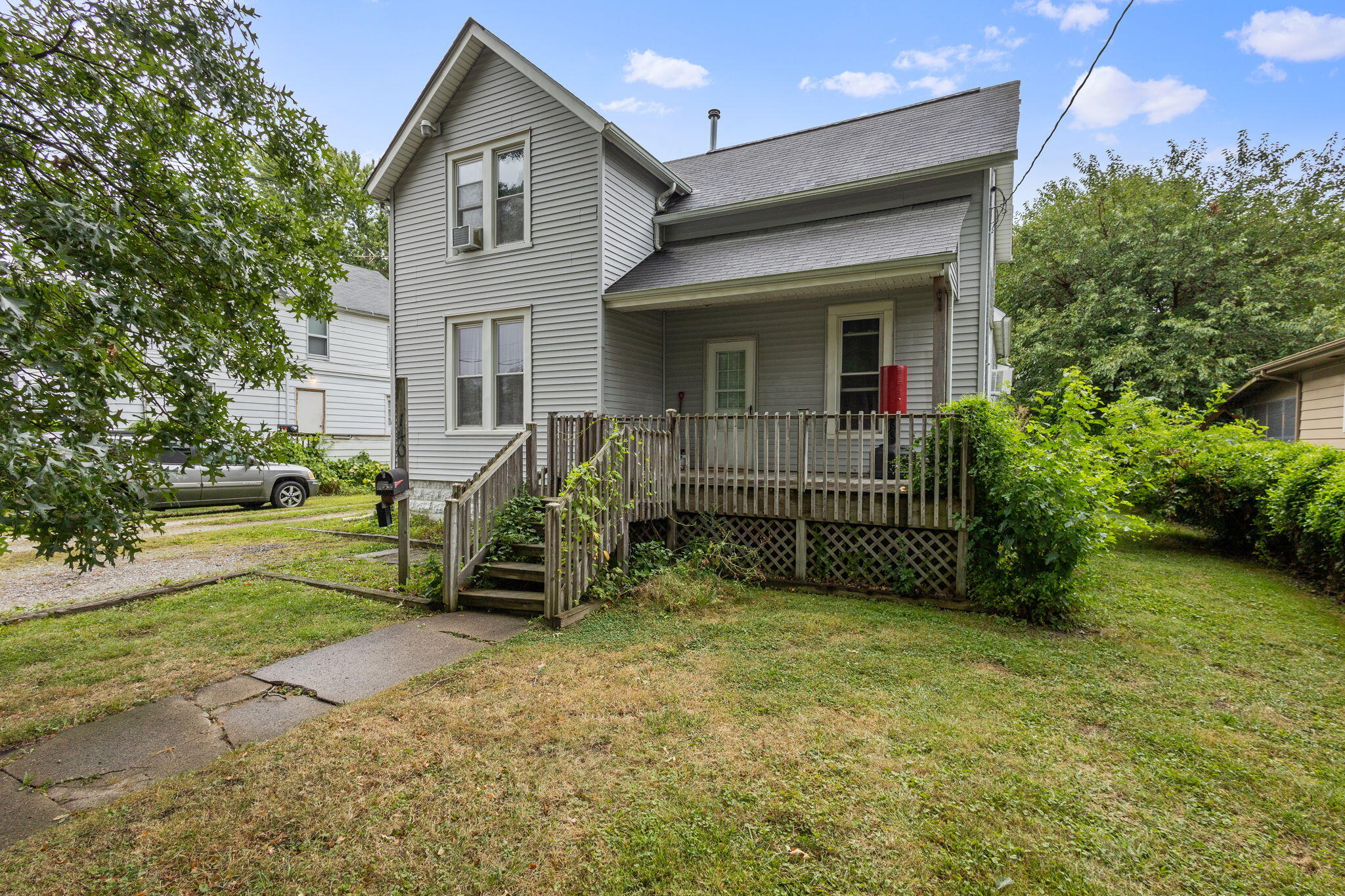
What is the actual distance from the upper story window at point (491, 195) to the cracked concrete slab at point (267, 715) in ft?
24.0

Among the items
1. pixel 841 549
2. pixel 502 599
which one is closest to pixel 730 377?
pixel 841 549

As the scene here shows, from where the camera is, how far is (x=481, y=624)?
16.8ft

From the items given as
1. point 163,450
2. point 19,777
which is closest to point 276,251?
point 163,450

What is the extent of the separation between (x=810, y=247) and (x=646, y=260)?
2838 mm

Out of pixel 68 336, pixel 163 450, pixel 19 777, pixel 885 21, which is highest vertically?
pixel 885 21

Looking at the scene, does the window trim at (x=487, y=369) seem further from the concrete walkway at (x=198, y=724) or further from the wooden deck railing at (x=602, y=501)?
the concrete walkway at (x=198, y=724)

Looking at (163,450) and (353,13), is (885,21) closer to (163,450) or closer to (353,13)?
(353,13)

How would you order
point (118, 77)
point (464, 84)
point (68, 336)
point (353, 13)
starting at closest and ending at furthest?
point (68, 336) → point (118, 77) → point (353, 13) → point (464, 84)

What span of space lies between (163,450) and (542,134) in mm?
7352

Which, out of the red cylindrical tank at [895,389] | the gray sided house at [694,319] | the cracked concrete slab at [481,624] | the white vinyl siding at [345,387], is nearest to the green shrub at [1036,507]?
the gray sided house at [694,319]

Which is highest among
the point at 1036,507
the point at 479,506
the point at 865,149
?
the point at 865,149

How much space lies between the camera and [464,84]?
9609mm

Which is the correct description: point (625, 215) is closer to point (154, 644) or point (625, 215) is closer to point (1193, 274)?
point (154, 644)

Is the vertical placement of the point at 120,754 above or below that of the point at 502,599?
below
